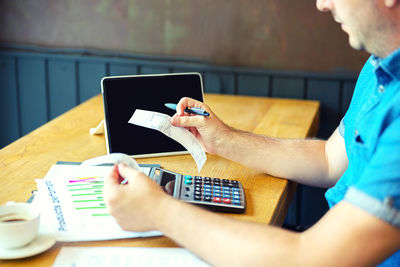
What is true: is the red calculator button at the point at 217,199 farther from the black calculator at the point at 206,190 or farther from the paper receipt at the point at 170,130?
the paper receipt at the point at 170,130

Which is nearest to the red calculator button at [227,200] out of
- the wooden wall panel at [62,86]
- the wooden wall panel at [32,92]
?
the wooden wall panel at [62,86]

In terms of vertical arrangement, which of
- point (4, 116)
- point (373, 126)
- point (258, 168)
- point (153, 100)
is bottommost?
point (4, 116)

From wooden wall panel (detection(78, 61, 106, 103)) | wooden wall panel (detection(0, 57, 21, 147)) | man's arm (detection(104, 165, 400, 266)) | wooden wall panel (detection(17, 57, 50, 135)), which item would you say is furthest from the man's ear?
wooden wall panel (detection(0, 57, 21, 147))

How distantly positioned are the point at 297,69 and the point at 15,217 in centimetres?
175

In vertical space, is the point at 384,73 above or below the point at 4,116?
above

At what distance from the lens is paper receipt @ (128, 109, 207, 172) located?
136cm

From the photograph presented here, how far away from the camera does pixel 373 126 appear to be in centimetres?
99

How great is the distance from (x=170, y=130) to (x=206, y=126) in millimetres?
115

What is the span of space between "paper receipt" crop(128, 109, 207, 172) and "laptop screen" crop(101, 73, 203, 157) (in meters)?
0.13

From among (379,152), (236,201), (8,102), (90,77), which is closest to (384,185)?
(379,152)

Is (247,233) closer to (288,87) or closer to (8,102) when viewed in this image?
(288,87)

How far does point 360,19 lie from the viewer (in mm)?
1010

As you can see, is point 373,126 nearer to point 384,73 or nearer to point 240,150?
point 384,73

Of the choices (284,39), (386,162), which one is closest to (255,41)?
(284,39)
